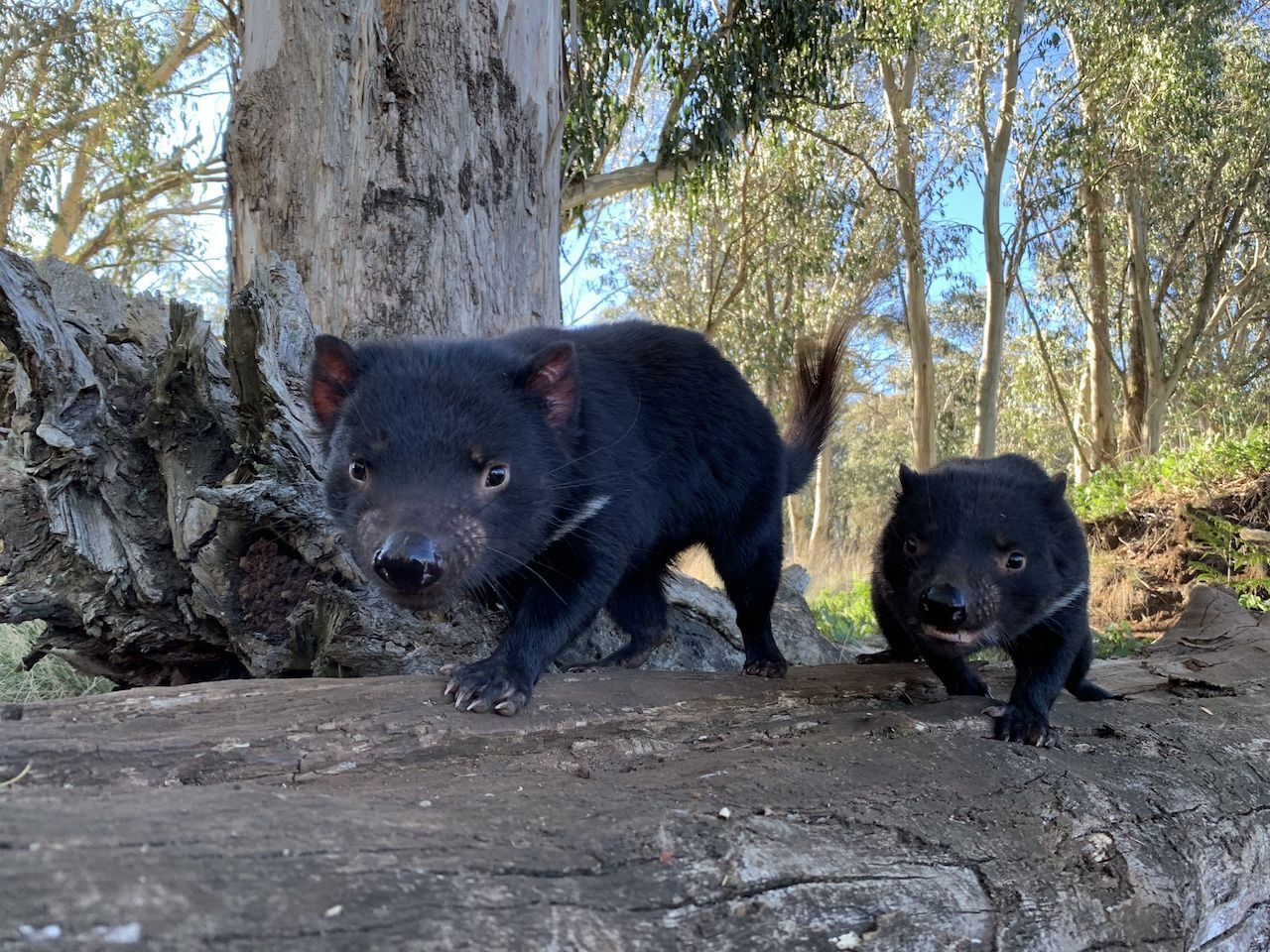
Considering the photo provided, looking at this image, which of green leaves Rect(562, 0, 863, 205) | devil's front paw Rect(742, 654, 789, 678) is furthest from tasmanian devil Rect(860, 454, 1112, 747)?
green leaves Rect(562, 0, 863, 205)

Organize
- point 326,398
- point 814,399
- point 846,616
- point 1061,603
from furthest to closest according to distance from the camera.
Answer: point 846,616 → point 814,399 → point 1061,603 → point 326,398

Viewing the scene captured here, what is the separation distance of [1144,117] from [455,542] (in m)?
16.0

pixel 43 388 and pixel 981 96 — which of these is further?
pixel 981 96

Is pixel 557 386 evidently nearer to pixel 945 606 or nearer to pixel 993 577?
pixel 945 606

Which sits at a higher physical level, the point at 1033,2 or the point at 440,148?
the point at 1033,2

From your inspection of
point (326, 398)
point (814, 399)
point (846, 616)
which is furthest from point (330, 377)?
point (846, 616)

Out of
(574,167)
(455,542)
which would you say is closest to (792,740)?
(455,542)

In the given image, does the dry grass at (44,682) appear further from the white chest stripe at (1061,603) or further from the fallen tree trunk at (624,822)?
the white chest stripe at (1061,603)

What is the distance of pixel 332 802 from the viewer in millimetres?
1684

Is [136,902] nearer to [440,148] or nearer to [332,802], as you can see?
[332,802]

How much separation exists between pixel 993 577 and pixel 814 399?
1.47 meters

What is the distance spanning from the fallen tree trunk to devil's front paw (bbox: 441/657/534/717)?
0.14 feet

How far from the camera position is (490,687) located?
2.52 metres

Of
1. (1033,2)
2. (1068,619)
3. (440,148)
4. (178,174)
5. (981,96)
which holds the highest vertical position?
(1033,2)
